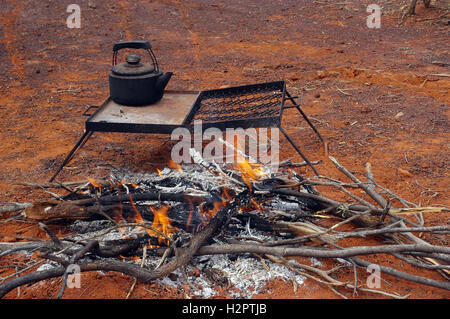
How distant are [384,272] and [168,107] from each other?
3010 mm

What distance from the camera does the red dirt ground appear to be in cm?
435

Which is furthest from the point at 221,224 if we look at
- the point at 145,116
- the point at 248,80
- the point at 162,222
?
the point at 248,80

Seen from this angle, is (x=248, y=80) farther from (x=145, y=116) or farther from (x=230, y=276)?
(x=230, y=276)

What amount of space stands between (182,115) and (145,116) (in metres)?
0.41

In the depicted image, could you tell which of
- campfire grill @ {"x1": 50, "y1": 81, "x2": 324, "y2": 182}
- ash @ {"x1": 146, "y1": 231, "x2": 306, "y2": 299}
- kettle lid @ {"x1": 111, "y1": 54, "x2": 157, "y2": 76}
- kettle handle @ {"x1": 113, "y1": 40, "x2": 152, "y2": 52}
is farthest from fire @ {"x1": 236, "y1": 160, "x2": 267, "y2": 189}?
kettle handle @ {"x1": 113, "y1": 40, "x2": 152, "y2": 52}

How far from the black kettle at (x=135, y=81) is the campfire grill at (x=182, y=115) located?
0.40ft

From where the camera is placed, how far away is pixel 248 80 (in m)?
7.82

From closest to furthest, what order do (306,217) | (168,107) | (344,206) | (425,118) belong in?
(344,206)
(306,217)
(168,107)
(425,118)

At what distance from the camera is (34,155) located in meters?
5.14

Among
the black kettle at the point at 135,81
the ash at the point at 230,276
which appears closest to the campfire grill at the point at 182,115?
the black kettle at the point at 135,81

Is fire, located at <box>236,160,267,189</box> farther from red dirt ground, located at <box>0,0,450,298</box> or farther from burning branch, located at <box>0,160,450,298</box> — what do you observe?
red dirt ground, located at <box>0,0,450,298</box>
